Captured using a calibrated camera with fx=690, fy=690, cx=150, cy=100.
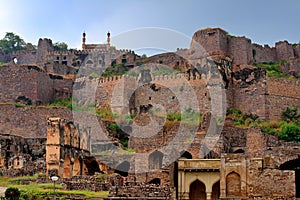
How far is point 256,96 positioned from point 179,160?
61.6 ft

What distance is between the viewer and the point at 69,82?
223 ft

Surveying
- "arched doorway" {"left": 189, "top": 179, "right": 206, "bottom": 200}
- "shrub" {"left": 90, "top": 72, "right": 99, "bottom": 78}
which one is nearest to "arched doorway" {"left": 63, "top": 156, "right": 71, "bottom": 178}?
"arched doorway" {"left": 189, "top": 179, "right": 206, "bottom": 200}

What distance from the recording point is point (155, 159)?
4262cm

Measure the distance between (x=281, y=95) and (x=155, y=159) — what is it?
17402mm

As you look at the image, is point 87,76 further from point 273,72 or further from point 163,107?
point 273,72

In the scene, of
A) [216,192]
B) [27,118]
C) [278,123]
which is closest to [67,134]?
[216,192]

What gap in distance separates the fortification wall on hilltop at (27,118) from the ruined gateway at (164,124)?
0.29ft

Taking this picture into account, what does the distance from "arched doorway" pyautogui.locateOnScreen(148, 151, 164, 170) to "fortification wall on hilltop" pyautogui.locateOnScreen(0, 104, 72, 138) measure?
577 inches

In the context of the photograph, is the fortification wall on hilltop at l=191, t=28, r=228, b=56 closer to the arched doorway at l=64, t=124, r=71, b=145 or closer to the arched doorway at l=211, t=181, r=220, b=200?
the arched doorway at l=64, t=124, r=71, b=145

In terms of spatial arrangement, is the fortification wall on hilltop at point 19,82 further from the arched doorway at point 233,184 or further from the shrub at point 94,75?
the arched doorway at point 233,184

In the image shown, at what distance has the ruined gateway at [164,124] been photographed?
115 feet

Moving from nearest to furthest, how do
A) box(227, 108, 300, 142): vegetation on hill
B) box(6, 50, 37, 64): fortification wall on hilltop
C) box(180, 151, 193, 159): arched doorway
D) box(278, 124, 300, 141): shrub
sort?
1. box(180, 151, 193, 159): arched doorway
2. box(278, 124, 300, 141): shrub
3. box(227, 108, 300, 142): vegetation on hill
4. box(6, 50, 37, 64): fortification wall on hilltop

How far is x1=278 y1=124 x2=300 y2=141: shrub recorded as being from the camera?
4764cm

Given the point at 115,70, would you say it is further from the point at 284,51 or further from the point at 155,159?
the point at 155,159
